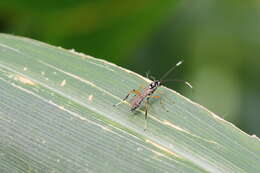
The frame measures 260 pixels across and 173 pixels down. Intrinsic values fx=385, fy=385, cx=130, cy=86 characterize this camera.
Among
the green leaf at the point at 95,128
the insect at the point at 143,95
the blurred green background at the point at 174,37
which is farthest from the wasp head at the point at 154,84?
the blurred green background at the point at 174,37

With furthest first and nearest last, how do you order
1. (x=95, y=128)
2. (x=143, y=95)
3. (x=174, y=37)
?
(x=174, y=37), (x=143, y=95), (x=95, y=128)

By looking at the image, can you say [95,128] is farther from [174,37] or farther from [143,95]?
[174,37]

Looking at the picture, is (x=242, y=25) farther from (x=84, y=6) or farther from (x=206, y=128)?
(x=206, y=128)

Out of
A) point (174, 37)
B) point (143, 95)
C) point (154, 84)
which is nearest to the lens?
point (143, 95)

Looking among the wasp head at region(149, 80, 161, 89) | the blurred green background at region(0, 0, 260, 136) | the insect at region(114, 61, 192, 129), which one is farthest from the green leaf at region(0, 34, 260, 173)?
the blurred green background at region(0, 0, 260, 136)

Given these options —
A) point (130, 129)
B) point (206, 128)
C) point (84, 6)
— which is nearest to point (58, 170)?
point (130, 129)

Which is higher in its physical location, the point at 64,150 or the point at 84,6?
the point at 84,6

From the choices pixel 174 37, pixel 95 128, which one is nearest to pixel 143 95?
pixel 95 128
